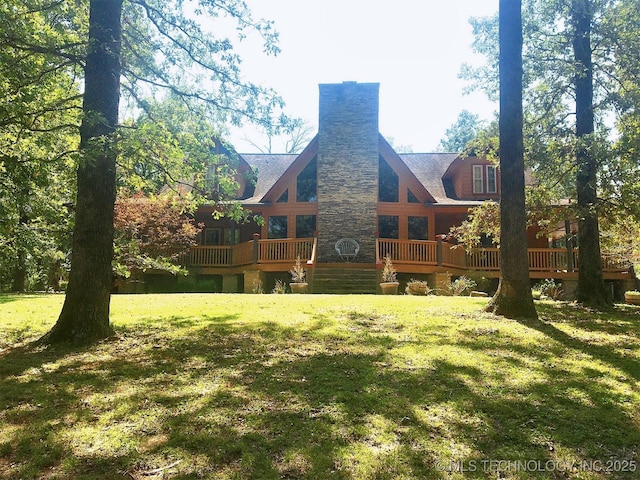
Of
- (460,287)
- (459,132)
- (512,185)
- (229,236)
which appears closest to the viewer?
(512,185)

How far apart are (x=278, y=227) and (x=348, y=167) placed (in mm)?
4309

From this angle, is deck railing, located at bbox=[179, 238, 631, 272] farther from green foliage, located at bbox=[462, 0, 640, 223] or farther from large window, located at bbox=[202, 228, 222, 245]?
green foliage, located at bbox=[462, 0, 640, 223]

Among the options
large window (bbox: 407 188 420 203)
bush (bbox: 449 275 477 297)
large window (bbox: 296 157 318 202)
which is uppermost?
large window (bbox: 296 157 318 202)

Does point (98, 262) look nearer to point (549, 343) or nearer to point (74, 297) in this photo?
point (74, 297)

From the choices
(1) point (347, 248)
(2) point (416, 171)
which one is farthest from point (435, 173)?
(1) point (347, 248)

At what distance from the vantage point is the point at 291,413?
4164 millimetres

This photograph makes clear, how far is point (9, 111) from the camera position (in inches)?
228

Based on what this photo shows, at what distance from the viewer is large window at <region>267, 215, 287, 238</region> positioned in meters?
21.8

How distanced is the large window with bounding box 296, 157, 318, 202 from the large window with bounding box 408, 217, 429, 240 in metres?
4.67

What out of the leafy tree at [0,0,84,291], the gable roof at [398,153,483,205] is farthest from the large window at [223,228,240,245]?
Result: the leafy tree at [0,0,84,291]

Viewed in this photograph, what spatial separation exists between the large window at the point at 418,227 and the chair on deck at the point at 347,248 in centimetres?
336

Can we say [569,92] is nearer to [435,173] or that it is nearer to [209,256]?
[435,173]

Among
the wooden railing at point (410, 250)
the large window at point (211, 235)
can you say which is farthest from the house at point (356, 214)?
the large window at point (211, 235)

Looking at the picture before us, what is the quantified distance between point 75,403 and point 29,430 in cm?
57
